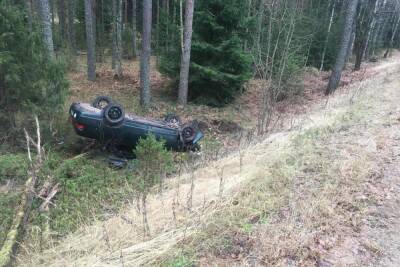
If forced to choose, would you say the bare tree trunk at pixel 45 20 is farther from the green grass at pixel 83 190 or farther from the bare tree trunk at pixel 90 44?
the bare tree trunk at pixel 90 44

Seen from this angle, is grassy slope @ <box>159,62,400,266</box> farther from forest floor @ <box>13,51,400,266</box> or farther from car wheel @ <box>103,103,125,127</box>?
car wheel @ <box>103,103,125,127</box>

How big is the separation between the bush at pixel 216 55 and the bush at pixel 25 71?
20.1 ft

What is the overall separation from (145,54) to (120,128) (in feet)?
17.4

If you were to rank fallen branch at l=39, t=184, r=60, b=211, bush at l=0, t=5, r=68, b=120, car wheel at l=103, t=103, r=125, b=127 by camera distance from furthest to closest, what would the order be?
car wheel at l=103, t=103, r=125, b=127
bush at l=0, t=5, r=68, b=120
fallen branch at l=39, t=184, r=60, b=211

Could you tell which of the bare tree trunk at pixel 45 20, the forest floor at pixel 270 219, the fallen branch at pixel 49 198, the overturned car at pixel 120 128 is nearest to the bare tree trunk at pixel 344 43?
the overturned car at pixel 120 128

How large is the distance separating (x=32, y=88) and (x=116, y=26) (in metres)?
10.7

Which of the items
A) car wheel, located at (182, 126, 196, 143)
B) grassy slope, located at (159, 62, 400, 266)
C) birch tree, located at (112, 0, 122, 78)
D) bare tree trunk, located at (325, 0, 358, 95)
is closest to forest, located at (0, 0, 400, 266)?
grassy slope, located at (159, 62, 400, 266)

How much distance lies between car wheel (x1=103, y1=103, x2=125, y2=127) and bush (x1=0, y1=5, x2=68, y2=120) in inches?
48.3

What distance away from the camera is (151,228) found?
11.8 feet

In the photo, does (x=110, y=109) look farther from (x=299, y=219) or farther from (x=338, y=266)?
(x=338, y=266)

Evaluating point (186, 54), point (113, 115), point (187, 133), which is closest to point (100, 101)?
point (113, 115)

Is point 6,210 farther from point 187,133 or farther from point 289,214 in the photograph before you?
point 187,133

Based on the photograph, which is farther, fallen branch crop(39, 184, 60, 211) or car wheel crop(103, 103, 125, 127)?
car wheel crop(103, 103, 125, 127)

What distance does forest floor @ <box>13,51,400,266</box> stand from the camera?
3.09 meters
